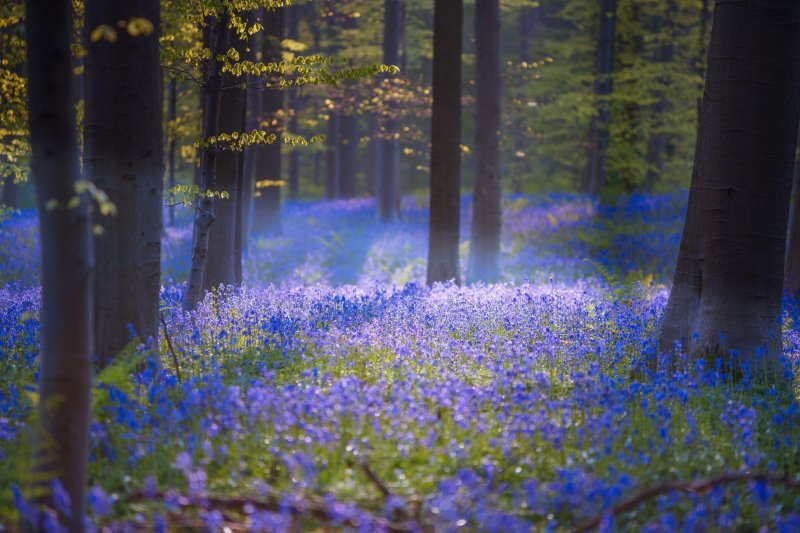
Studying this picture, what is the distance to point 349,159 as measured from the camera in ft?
109

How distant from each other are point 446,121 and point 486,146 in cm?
259

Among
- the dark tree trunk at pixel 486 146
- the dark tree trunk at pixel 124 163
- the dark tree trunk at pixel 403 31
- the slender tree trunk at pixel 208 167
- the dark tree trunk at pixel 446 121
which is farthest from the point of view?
the dark tree trunk at pixel 403 31

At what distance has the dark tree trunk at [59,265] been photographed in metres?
3.40

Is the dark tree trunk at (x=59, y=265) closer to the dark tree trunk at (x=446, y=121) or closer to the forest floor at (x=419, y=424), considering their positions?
the forest floor at (x=419, y=424)

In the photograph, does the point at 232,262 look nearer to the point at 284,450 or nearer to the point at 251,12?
the point at 251,12

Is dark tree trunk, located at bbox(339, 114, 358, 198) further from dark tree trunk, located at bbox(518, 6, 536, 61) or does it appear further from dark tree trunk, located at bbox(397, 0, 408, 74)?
dark tree trunk, located at bbox(518, 6, 536, 61)

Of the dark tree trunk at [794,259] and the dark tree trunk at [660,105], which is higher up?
the dark tree trunk at [660,105]

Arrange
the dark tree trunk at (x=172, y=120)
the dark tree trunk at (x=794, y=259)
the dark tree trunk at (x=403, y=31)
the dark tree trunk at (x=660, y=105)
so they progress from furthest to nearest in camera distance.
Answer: the dark tree trunk at (x=660, y=105) < the dark tree trunk at (x=403, y=31) < the dark tree trunk at (x=172, y=120) < the dark tree trunk at (x=794, y=259)

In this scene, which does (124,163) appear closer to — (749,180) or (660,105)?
(749,180)

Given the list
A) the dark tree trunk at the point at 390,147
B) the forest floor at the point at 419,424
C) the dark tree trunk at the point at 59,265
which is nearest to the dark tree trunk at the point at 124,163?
the forest floor at the point at 419,424

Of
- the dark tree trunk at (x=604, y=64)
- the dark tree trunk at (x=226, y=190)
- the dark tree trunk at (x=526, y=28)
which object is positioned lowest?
the dark tree trunk at (x=226, y=190)

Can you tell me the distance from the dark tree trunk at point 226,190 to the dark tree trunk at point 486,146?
5.49 meters

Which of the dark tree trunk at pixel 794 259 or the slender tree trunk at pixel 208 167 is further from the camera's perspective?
the dark tree trunk at pixel 794 259

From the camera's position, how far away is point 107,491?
157 inches
